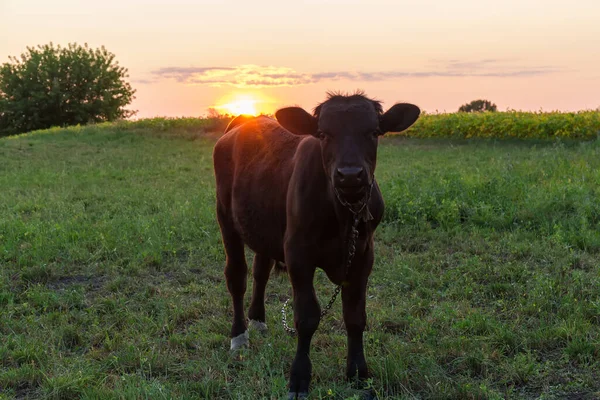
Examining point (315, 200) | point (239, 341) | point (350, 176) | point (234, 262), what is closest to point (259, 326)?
point (239, 341)

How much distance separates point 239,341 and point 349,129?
2.25 m

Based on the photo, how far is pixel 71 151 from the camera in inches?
818

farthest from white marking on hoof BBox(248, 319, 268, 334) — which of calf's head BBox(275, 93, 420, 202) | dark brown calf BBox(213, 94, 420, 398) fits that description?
calf's head BBox(275, 93, 420, 202)

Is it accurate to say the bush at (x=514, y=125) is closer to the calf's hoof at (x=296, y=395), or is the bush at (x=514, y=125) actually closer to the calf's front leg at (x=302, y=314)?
the calf's front leg at (x=302, y=314)

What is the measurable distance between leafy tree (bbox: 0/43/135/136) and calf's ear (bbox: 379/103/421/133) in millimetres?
46057

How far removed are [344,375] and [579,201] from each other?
581 centimetres

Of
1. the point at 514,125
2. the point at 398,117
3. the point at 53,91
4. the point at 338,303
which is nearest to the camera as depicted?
the point at 398,117

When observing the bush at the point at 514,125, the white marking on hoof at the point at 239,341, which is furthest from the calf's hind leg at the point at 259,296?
the bush at the point at 514,125

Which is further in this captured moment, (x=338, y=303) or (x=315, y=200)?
(x=338, y=303)

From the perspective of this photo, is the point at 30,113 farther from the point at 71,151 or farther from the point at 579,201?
the point at 579,201

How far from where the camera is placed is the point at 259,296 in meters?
5.12

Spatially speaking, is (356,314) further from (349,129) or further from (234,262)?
(234,262)

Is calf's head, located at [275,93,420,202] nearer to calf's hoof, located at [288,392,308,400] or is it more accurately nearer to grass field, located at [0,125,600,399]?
calf's hoof, located at [288,392,308,400]

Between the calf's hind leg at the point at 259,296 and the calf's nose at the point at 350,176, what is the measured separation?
2.12m
